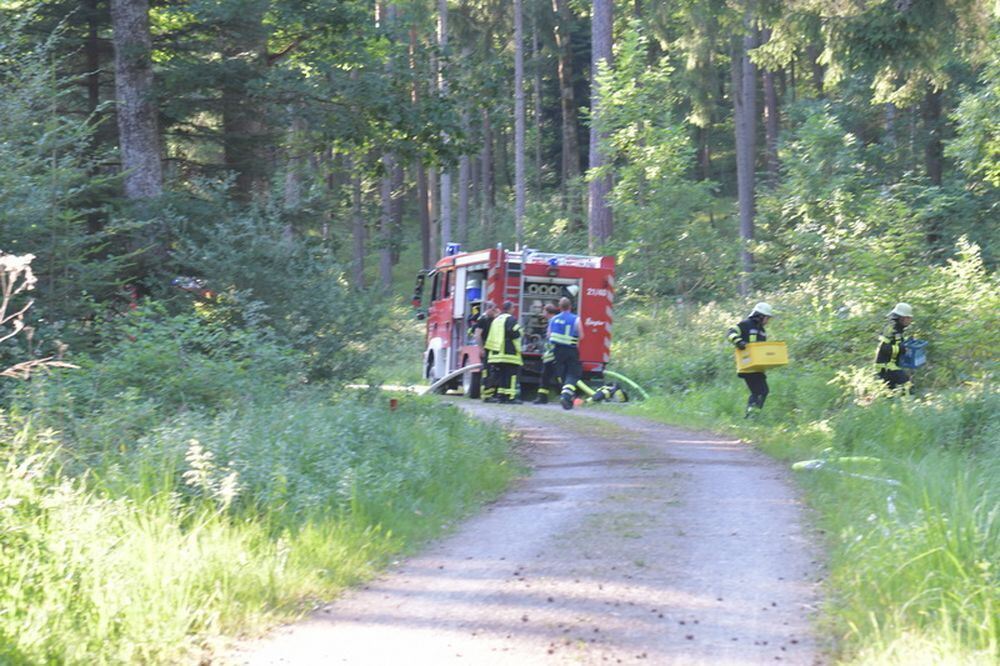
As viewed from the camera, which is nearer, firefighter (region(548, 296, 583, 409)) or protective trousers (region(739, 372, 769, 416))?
protective trousers (region(739, 372, 769, 416))

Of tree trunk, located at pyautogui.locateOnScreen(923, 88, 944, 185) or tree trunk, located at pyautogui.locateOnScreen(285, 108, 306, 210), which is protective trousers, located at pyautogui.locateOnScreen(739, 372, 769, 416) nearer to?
tree trunk, located at pyautogui.locateOnScreen(285, 108, 306, 210)

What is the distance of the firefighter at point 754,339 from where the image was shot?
1533cm

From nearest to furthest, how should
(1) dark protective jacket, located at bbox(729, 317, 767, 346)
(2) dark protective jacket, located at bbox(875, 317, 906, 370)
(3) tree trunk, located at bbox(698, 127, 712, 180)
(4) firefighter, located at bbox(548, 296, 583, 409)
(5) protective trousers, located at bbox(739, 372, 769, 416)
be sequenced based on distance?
(2) dark protective jacket, located at bbox(875, 317, 906, 370)
(1) dark protective jacket, located at bbox(729, 317, 767, 346)
(5) protective trousers, located at bbox(739, 372, 769, 416)
(4) firefighter, located at bbox(548, 296, 583, 409)
(3) tree trunk, located at bbox(698, 127, 712, 180)

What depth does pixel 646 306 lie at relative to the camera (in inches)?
1075

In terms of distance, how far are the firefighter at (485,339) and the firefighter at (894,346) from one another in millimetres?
6878

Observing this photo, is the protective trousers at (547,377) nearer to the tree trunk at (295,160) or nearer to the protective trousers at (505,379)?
the protective trousers at (505,379)

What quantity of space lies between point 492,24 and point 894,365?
27.4 metres

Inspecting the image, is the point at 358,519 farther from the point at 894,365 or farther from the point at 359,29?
the point at 359,29

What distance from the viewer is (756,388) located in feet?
50.8

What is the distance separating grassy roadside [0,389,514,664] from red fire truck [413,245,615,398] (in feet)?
33.3

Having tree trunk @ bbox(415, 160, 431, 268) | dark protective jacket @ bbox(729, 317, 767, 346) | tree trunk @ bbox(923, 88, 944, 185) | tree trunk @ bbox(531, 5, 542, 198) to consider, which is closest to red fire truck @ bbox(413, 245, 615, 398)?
dark protective jacket @ bbox(729, 317, 767, 346)

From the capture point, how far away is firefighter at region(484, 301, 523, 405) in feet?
59.0

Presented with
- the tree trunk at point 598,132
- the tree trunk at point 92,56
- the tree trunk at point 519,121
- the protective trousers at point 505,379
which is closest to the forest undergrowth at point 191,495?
the tree trunk at point 92,56

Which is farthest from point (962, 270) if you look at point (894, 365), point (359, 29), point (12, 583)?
point (12, 583)
